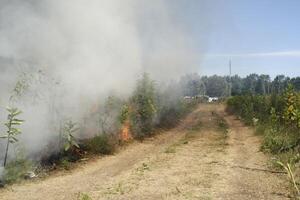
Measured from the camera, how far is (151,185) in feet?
30.8

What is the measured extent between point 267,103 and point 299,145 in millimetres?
14610

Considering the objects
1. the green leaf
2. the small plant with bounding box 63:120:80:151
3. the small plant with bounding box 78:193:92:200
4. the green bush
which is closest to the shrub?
the green bush

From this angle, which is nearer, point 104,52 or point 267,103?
point 104,52

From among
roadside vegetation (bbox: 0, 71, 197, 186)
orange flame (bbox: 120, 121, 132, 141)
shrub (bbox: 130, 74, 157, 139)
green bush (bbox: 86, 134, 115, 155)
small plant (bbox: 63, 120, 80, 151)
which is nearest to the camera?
roadside vegetation (bbox: 0, 71, 197, 186)

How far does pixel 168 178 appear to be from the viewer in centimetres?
1008

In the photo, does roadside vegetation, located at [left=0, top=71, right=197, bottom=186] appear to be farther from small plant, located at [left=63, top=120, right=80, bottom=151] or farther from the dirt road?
the dirt road

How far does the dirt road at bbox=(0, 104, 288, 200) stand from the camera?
28.4ft

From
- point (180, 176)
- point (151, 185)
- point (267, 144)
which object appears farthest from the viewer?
point (267, 144)

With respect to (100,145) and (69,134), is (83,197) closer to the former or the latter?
(69,134)

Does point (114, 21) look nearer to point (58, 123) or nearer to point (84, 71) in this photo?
point (84, 71)

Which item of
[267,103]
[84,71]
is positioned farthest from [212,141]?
[267,103]

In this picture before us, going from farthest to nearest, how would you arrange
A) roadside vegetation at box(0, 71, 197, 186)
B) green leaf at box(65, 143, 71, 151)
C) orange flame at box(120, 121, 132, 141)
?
orange flame at box(120, 121, 132, 141) → green leaf at box(65, 143, 71, 151) → roadside vegetation at box(0, 71, 197, 186)

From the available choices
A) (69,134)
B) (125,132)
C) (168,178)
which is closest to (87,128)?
(69,134)

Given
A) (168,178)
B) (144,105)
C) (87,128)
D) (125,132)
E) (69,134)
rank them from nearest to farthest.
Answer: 1. (168,178)
2. (69,134)
3. (87,128)
4. (125,132)
5. (144,105)
